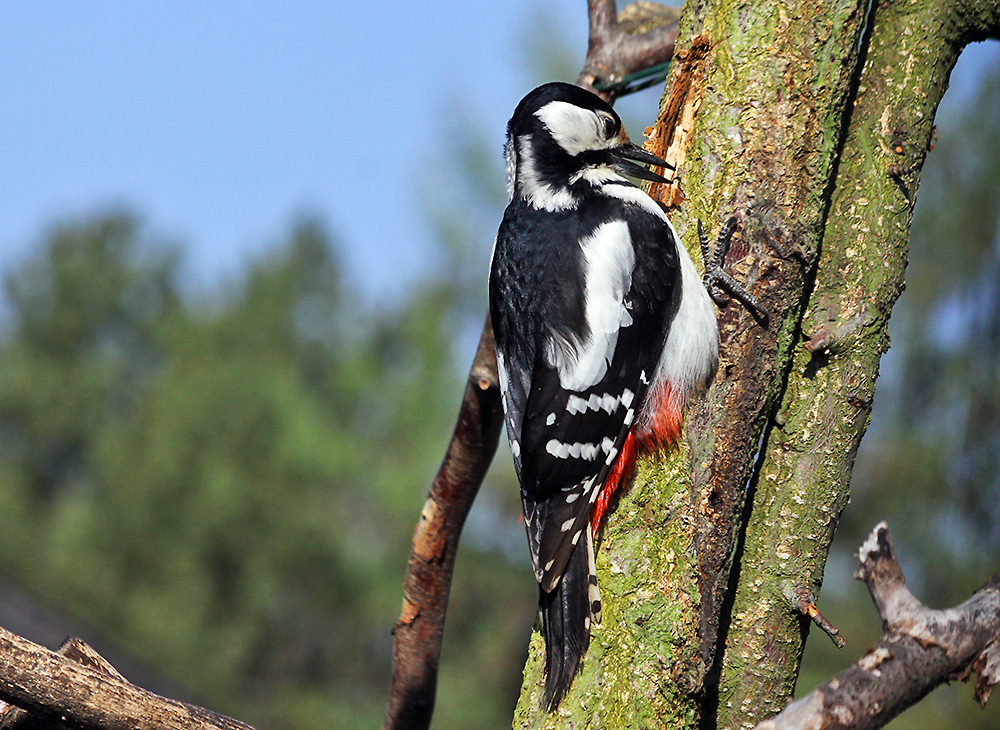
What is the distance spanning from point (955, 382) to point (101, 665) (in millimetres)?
6379

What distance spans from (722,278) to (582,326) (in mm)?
361

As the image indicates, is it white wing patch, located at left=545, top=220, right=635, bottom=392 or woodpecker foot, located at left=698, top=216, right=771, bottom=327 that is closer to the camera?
woodpecker foot, located at left=698, top=216, right=771, bottom=327

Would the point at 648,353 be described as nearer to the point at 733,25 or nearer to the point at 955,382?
the point at 733,25

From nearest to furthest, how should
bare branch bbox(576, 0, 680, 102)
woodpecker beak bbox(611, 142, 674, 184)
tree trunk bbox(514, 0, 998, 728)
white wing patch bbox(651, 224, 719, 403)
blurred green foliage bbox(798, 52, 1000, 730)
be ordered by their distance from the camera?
1. tree trunk bbox(514, 0, 998, 728)
2. white wing patch bbox(651, 224, 719, 403)
3. woodpecker beak bbox(611, 142, 674, 184)
4. bare branch bbox(576, 0, 680, 102)
5. blurred green foliage bbox(798, 52, 1000, 730)

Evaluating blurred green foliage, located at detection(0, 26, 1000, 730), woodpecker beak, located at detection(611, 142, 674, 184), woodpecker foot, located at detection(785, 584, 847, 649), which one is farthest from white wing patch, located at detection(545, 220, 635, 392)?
blurred green foliage, located at detection(0, 26, 1000, 730)

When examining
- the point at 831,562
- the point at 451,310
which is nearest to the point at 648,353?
the point at 831,562

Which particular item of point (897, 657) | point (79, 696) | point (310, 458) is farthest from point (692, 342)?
point (310, 458)

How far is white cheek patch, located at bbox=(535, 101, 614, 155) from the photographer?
2.52 m

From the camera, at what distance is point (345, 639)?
1928cm

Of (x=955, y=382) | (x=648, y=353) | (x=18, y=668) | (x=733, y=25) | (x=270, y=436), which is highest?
(x=270, y=436)

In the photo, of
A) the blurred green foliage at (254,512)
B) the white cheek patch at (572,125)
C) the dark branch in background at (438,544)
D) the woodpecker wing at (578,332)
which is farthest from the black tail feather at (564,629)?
the blurred green foliage at (254,512)

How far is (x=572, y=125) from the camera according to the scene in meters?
2.53

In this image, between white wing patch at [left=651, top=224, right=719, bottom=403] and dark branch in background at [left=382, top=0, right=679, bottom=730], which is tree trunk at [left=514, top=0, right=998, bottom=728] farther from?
dark branch in background at [left=382, top=0, right=679, bottom=730]

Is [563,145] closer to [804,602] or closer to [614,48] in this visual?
[614,48]
